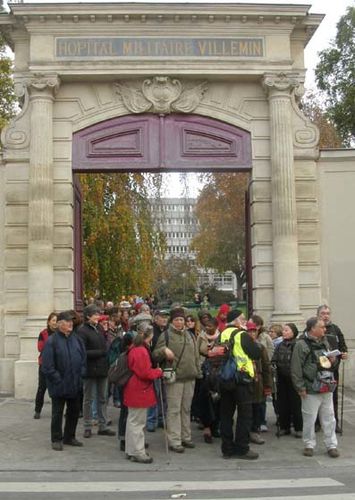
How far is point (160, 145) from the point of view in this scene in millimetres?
14117

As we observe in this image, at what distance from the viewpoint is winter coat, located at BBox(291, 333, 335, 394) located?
8.12m

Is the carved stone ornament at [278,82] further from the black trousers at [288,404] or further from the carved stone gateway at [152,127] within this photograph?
the black trousers at [288,404]

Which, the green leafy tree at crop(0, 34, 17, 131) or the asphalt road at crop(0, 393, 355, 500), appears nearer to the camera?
the asphalt road at crop(0, 393, 355, 500)

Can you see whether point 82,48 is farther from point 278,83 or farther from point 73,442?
point 73,442

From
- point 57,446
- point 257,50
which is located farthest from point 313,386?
point 257,50

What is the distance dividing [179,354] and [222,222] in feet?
113

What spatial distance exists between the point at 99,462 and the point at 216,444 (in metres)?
1.78

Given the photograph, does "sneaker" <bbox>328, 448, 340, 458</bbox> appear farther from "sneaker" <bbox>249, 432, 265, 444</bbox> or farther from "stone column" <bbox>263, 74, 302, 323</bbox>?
"stone column" <bbox>263, 74, 302, 323</bbox>

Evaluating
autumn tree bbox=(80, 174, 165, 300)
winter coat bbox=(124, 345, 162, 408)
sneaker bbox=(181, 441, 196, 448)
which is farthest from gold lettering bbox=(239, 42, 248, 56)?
autumn tree bbox=(80, 174, 165, 300)

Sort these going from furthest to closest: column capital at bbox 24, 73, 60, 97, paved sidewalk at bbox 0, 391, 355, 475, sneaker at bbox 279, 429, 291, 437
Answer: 1. column capital at bbox 24, 73, 60, 97
2. sneaker at bbox 279, 429, 291, 437
3. paved sidewalk at bbox 0, 391, 355, 475

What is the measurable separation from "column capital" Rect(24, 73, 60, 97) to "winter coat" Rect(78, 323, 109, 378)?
6.32 m

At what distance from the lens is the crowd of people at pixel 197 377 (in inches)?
316

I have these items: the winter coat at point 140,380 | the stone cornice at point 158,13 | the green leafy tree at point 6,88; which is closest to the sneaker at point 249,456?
the winter coat at point 140,380

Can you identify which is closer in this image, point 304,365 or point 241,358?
point 241,358
